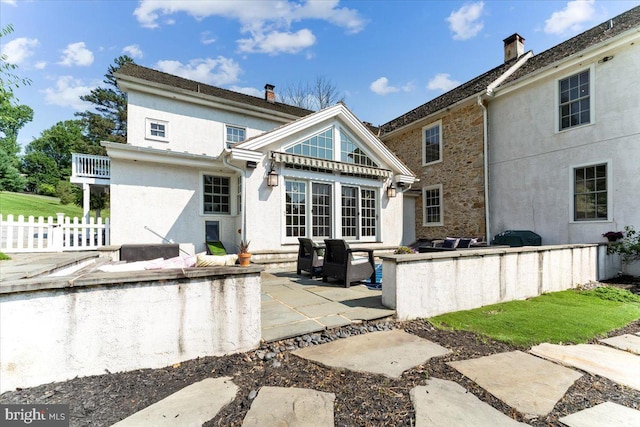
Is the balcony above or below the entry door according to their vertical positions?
above

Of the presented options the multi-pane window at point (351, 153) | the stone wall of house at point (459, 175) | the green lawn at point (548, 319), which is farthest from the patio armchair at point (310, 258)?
the stone wall of house at point (459, 175)

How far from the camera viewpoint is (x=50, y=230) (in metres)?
8.07

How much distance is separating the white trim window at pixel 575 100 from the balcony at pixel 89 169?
56.7ft

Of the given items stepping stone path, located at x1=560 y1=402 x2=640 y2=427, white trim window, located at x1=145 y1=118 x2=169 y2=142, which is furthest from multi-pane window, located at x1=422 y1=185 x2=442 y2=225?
white trim window, located at x1=145 y1=118 x2=169 y2=142

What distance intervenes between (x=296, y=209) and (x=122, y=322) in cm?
686

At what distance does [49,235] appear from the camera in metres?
8.08

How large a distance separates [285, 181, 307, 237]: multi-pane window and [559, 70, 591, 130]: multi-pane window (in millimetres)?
9709

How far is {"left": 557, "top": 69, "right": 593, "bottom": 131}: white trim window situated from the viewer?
29.9 ft

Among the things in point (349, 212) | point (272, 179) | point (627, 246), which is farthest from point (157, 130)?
point (627, 246)

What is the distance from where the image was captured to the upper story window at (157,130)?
37.5ft

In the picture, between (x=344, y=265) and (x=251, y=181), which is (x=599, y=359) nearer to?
(x=344, y=265)

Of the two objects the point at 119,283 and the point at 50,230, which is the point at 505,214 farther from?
the point at 50,230

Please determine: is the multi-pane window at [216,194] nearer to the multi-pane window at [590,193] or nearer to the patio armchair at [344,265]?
the patio armchair at [344,265]

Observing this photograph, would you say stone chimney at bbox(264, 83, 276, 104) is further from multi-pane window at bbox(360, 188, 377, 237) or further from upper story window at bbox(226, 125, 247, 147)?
multi-pane window at bbox(360, 188, 377, 237)
